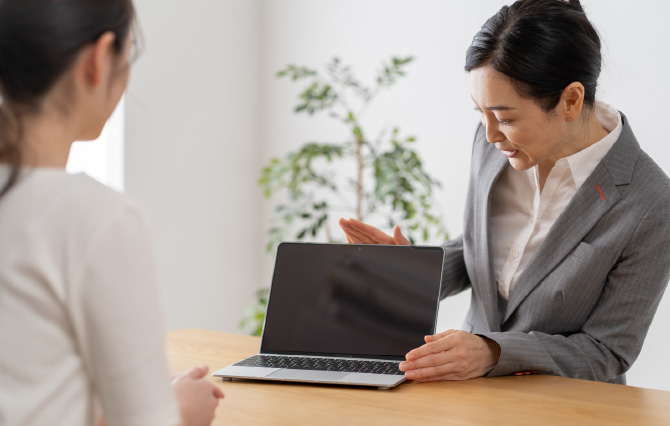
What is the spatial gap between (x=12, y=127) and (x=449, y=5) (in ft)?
8.42

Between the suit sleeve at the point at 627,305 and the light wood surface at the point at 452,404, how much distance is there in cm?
13

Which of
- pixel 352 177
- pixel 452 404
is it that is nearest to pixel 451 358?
pixel 452 404

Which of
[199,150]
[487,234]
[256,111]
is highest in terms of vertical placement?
[256,111]

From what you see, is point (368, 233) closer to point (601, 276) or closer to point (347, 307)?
point (347, 307)

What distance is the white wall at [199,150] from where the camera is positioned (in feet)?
10.2

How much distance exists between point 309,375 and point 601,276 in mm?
625

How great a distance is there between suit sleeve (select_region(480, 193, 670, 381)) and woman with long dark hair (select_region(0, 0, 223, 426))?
885mm

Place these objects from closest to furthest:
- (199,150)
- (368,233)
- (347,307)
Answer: (347,307), (368,233), (199,150)

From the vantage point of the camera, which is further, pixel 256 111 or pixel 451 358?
pixel 256 111

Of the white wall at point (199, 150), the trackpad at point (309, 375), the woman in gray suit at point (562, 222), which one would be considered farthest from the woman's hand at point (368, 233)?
the white wall at point (199, 150)

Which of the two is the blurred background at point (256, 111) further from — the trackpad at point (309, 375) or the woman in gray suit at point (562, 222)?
the trackpad at point (309, 375)

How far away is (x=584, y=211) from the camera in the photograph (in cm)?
145

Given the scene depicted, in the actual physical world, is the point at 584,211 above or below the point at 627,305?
above

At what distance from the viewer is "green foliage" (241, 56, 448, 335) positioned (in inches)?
108
